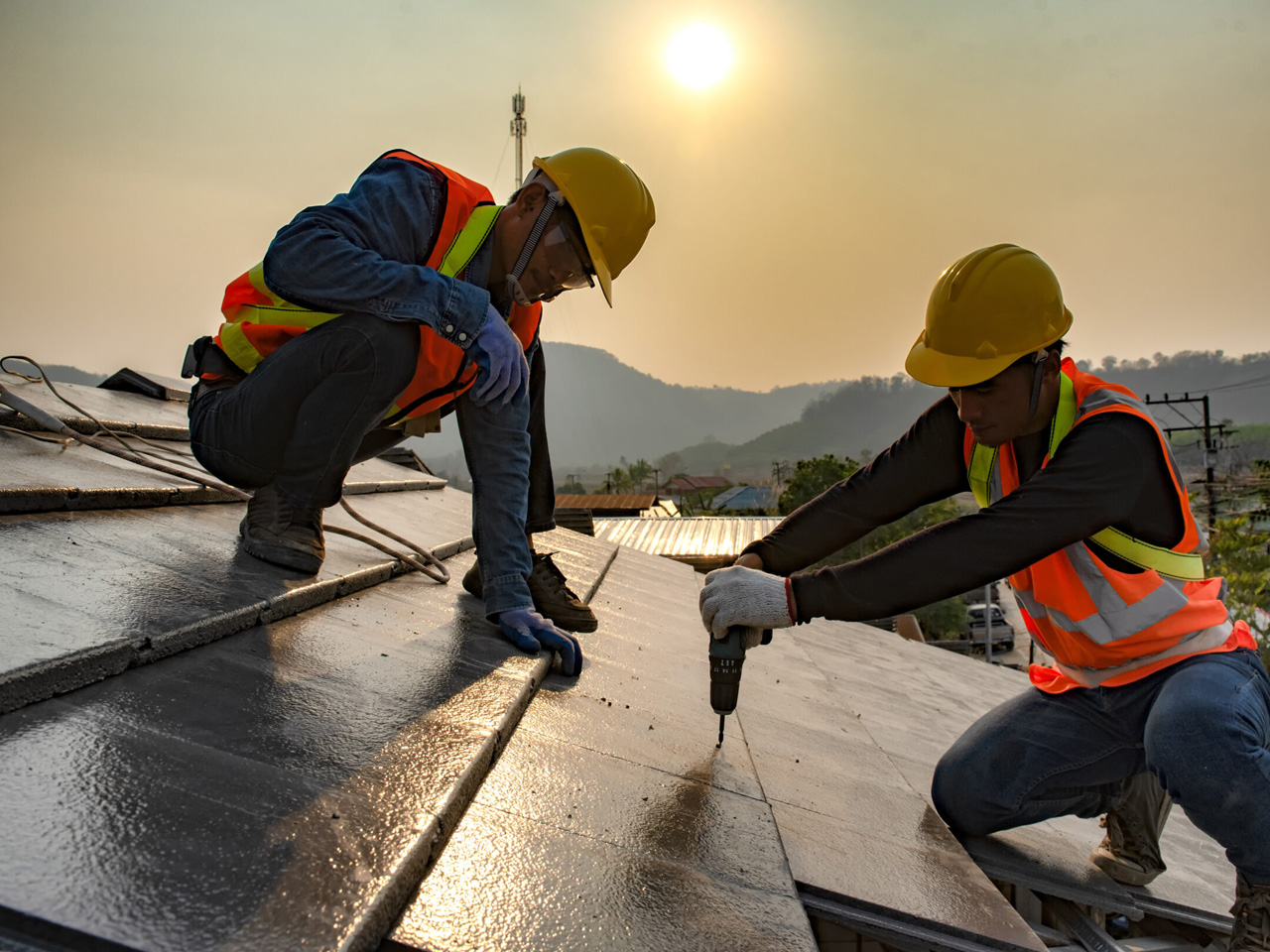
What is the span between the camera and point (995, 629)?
31906mm

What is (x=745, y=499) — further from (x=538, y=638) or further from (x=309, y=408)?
(x=309, y=408)

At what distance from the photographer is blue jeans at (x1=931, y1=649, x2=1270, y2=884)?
202 cm

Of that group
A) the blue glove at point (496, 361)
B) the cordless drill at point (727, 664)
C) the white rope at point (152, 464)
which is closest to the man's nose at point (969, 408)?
the cordless drill at point (727, 664)

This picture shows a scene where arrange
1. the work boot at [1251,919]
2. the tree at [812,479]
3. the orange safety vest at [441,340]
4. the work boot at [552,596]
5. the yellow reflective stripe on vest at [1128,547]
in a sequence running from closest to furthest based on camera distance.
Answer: the work boot at [1251,919] → the yellow reflective stripe on vest at [1128,547] → the orange safety vest at [441,340] → the work boot at [552,596] → the tree at [812,479]

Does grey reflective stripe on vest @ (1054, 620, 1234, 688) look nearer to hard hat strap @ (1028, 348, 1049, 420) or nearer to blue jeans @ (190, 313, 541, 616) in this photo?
hard hat strap @ (1028, 348, 1049, 420)

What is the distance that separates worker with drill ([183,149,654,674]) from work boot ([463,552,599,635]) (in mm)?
380

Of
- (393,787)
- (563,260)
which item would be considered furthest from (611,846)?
(563,260)

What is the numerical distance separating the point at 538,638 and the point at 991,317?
5.12 feet

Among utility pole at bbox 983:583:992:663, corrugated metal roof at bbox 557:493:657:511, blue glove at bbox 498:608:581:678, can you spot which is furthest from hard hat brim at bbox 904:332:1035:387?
corrugated metal roof at bbox 557:493:657:511

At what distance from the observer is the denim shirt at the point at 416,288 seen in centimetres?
216

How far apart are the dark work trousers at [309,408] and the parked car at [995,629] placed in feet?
106

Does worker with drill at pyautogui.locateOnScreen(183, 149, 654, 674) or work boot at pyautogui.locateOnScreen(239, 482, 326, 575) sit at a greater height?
worker with drill at pyautogui.locateOnScreen(183, 149, 654, 674)

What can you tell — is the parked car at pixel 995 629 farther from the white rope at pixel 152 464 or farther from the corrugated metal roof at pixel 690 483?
the corrugated metal roof at pixel 690 483

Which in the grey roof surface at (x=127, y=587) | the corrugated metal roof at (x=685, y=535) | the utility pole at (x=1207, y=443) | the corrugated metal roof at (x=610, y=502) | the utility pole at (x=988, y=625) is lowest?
the utility pole at (x=988, y=625)
